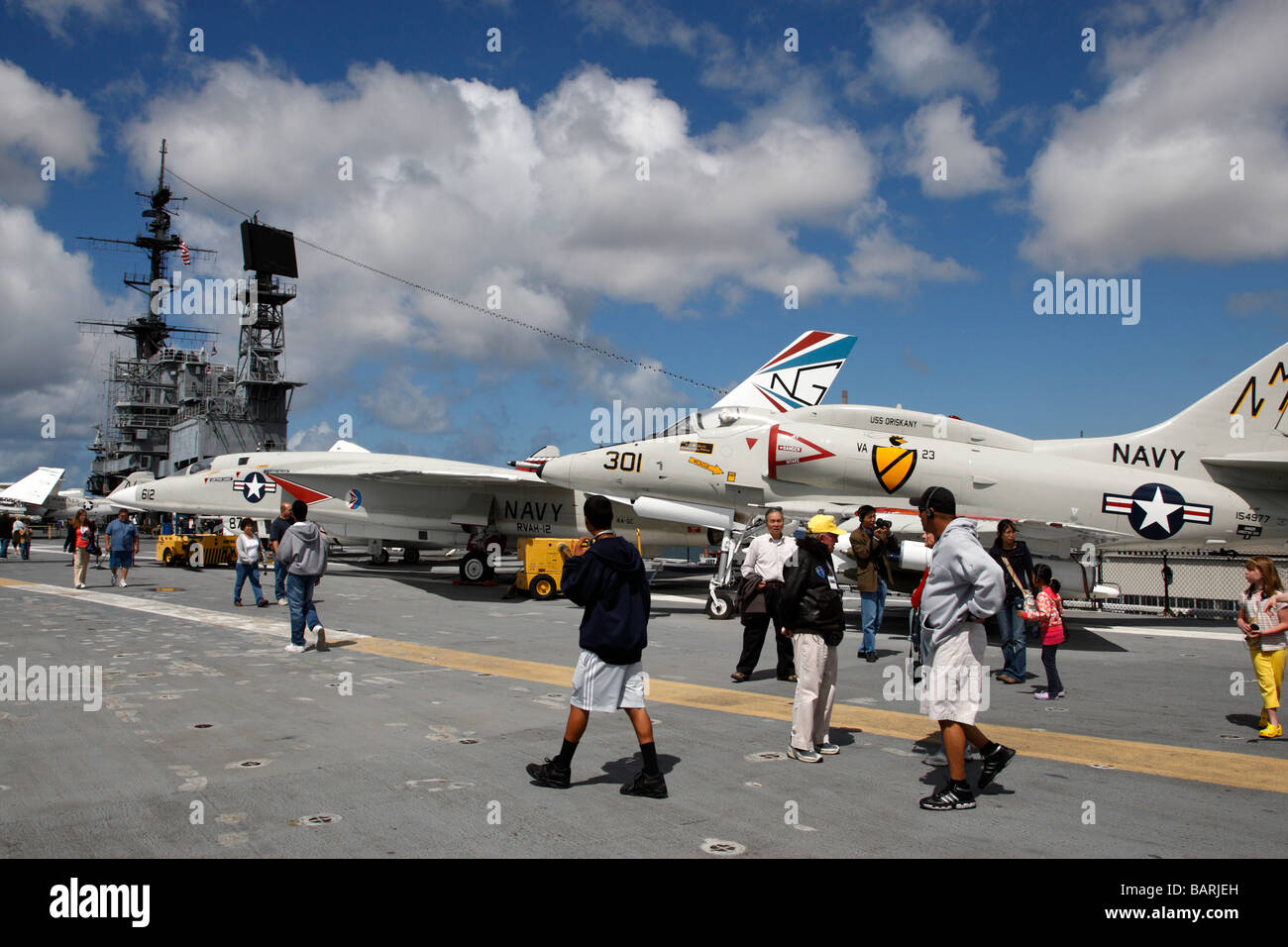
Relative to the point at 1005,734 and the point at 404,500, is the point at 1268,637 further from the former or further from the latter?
the point at 404,500

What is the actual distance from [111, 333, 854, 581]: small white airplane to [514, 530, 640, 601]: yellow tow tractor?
9.63 feet

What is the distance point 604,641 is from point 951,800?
216 cm

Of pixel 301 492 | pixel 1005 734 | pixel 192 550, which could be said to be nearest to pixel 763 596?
pixel 1005 734

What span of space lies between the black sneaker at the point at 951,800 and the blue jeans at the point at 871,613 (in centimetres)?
552

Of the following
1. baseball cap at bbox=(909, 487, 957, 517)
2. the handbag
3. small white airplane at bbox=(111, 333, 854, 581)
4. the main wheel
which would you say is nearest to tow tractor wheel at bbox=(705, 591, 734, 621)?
the main wheel

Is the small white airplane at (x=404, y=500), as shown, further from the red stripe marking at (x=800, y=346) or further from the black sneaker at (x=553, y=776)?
the black sneaker at (x=553, y=776)

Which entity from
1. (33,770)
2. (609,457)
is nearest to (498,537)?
(609,457)

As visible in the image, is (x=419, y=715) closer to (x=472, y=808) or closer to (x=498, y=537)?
(x=472, y=808)

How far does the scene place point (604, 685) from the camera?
4.84 m

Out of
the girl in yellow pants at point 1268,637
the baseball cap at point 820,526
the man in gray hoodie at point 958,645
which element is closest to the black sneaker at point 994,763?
the man in gray hoodie at point 958,645

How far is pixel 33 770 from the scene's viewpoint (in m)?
4.99

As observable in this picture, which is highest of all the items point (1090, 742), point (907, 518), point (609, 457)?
point (609, 457)

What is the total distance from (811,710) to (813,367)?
20.1 m

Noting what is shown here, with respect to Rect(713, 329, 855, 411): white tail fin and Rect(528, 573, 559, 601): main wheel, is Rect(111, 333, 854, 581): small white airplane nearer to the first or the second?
Rect(528, 573, 559, 601): main wheel
